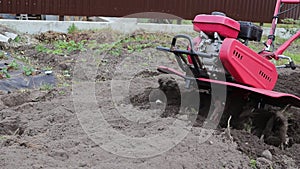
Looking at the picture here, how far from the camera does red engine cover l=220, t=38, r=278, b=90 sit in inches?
126

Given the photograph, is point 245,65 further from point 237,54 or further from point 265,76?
point 265,76

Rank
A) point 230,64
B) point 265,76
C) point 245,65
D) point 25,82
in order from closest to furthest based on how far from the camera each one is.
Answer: point 230,64, point 245,65, point 265,76, point 25,82

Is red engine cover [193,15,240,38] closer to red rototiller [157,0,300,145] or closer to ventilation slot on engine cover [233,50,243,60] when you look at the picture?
red rototiller [157,0,300,145]

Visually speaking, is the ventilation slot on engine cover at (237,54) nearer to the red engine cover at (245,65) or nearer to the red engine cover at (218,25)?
the red engine cover at (245,65)

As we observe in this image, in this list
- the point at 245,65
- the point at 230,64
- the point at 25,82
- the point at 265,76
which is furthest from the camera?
the point at 25,82

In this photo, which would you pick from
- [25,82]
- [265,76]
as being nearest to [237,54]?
[265,76]

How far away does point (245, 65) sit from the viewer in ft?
11.0

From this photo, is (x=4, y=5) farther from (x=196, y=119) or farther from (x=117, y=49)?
(x=196, y=119)

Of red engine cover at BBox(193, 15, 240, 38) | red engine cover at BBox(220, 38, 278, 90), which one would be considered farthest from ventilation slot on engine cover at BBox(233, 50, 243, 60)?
red engine cover at BBox(193, 15, 240, 38)

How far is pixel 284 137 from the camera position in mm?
3277

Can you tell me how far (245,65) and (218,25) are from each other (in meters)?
0.41

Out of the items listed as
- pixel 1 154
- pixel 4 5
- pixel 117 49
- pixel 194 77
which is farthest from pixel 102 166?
pixel 4 5

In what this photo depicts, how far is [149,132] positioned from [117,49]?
14.0 feet

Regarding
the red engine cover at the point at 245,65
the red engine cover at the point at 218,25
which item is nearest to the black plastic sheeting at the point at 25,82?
the red engine cover at the point at 218,25
